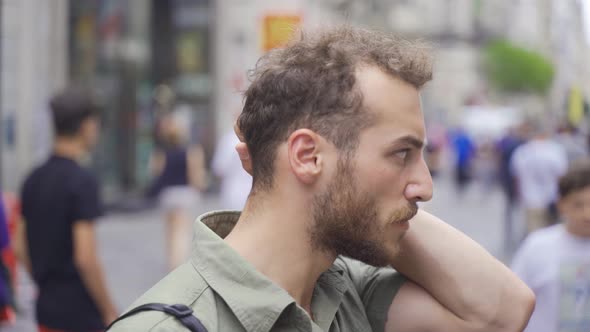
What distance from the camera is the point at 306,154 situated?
1881 mm

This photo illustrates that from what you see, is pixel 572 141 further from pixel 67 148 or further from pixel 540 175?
pixel 67 148

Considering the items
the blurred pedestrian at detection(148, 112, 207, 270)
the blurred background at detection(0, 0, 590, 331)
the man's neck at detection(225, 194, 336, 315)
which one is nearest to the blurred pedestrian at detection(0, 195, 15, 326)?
the blurred background at detection(0, 0, 590, 331)

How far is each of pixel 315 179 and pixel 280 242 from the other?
150mm

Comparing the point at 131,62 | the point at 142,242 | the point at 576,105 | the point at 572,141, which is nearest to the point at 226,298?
the point at 572,141

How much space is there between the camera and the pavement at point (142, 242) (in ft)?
29.5

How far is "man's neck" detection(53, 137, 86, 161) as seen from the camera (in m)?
4.51

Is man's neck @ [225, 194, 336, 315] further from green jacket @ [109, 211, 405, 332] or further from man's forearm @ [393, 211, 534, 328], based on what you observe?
man's forearm @ [393, 211, 534, 328]

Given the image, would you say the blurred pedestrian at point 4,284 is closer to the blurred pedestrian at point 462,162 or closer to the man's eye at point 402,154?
the man's eye at point 402,154

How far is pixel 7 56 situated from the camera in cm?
1314

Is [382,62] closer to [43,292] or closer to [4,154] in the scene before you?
[43,292]

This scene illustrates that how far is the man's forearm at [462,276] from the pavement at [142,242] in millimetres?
5706

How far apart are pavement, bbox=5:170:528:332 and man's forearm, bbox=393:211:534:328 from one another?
571cm

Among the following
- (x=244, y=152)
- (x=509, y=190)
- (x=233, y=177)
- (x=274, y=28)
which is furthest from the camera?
(x=509, y=190)

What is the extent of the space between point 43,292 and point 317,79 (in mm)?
2837
